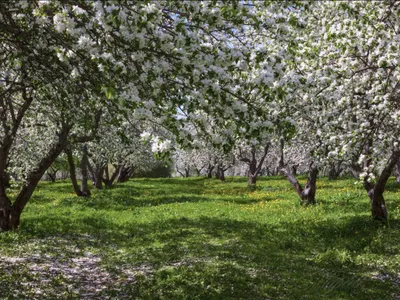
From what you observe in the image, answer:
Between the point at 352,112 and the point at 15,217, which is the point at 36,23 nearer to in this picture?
the point at 352,112

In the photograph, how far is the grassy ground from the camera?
35.0 feet

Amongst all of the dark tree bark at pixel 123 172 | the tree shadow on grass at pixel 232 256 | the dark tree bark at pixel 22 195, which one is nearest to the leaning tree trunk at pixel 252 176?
the dark tree bark at pixel 123 172

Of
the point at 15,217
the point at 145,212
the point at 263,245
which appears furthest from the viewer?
the point at 145,212

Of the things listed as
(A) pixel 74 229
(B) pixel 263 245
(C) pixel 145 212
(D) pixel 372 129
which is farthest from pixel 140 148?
(D) pixel 372 129

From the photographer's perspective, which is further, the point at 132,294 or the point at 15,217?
the point at 15,217

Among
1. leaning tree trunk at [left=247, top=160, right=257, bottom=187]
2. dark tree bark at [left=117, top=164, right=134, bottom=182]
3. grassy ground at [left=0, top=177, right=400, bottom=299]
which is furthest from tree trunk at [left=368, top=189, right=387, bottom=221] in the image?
dark tree bark at [left=117, top=164, right=134, bottom=182]

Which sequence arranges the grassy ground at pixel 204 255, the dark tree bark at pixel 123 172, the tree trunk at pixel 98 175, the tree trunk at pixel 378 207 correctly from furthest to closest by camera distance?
1. the dark tree bark at pixel 123 172
2. the tree trunk at pixel 98 175
3. the tree trunk at pixel 378 207
4. the grassy ground at pixel 204 255

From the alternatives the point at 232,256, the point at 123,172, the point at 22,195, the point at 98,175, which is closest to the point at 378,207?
the point at 232,256

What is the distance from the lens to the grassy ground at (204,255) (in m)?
10.7

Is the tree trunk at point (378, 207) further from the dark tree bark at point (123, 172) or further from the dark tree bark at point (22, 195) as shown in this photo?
the dark tree bark at point (123, 172)

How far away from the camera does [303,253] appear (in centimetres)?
1472

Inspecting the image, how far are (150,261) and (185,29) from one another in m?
8.31

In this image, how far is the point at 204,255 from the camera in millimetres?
14062

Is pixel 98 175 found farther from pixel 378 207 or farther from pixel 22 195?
pixel 378 207
